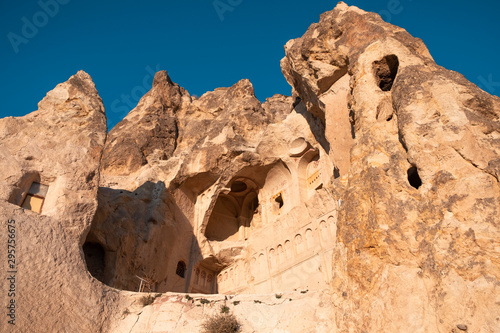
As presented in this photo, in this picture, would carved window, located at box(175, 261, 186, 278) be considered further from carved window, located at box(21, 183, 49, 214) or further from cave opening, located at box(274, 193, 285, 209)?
carved window, located at box(21, 183, 49, 214)

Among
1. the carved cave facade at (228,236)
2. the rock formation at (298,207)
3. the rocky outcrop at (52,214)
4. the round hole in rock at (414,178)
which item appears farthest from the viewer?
the carved cave facade at (228,236)

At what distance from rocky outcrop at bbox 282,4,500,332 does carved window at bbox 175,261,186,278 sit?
9.47 metres

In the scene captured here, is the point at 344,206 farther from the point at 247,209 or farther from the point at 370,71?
the point at 247,209

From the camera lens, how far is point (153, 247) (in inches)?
600

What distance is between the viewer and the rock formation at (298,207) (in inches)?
284

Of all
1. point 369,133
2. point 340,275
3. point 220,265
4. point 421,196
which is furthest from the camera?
point 220,265

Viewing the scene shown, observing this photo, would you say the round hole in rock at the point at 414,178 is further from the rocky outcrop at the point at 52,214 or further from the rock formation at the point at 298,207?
the rocky outcrop at the point at 52,214

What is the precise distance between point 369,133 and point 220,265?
35.1 ft

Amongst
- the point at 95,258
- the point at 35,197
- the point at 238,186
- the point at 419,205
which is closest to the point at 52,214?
the point at 35,197

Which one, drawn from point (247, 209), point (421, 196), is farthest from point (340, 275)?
point (247, 209)

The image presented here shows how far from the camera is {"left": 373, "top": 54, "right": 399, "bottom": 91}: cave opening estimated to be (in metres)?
11.2

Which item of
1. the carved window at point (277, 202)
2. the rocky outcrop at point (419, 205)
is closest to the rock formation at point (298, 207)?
the rocky outcrop at point (419, 205)

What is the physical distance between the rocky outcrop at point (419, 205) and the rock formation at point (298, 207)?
0.03m

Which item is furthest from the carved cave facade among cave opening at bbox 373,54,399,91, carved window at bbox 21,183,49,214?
cave opening at bbox 373,54,399,91
